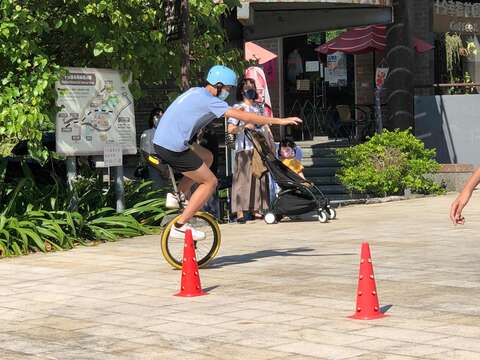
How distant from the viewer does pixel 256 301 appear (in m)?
8.66

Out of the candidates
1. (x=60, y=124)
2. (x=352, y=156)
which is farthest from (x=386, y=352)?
(x=352, y=156)

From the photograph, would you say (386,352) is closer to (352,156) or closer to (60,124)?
(60,124)

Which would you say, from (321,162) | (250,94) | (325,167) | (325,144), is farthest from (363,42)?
(250,94)

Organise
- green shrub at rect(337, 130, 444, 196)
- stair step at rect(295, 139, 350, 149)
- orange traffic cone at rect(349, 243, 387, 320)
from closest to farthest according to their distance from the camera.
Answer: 1. orange traffic cone at rect(349, 243, 387, 320)
2. green shrub at rect(337, 130, 444, 196)
3. stair step at rect(295, 139, 350, 149)

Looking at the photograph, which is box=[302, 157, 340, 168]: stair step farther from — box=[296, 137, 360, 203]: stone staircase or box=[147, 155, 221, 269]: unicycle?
box=[147, 155, 221, 269]: unicycle

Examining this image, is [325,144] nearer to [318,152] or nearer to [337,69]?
[318,152]

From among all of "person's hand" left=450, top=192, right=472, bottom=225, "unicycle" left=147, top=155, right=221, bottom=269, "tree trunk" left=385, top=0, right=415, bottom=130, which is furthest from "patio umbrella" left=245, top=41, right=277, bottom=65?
"person's hand" left=450, top=192, right=472, bottom=225

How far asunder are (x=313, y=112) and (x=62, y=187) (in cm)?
1361

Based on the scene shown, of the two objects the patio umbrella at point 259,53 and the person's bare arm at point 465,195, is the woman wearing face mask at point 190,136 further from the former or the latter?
the patio umbrella at point 259,53

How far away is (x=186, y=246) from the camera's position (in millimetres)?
9172

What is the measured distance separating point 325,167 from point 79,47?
868 centimetres

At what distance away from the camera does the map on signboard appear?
13.6m

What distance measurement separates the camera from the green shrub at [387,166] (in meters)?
18.4

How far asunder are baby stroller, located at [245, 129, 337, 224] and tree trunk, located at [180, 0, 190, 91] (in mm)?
1136
